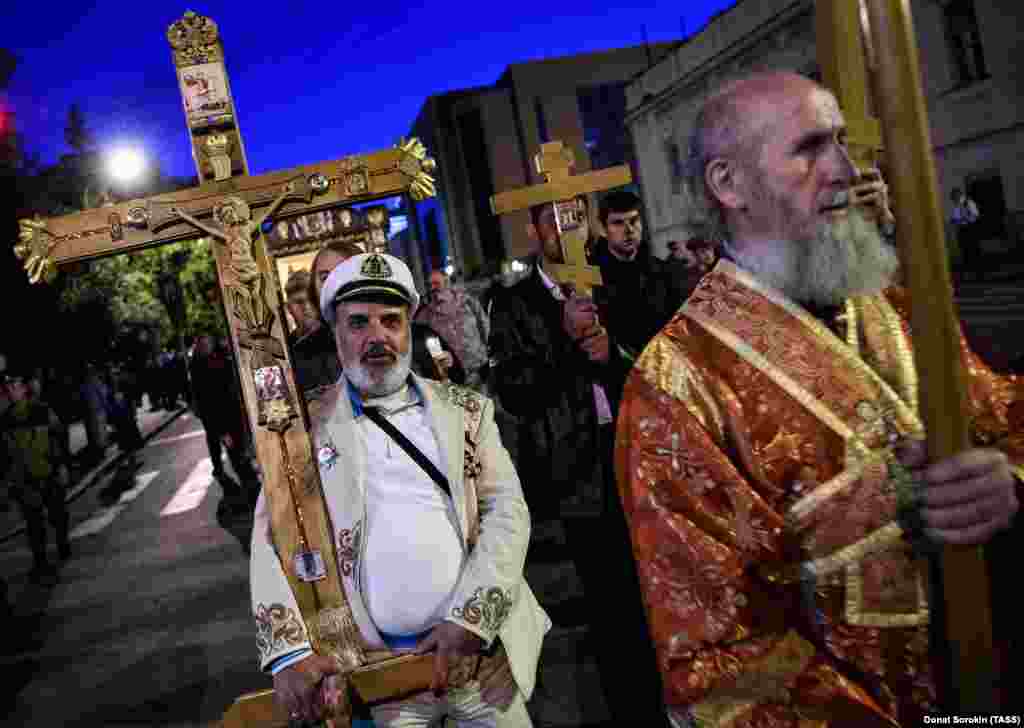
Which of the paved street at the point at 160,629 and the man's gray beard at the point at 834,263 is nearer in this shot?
the man's gray beard at the point at 834,263

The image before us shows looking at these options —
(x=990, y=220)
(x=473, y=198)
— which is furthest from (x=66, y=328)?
(x=473, y=198)

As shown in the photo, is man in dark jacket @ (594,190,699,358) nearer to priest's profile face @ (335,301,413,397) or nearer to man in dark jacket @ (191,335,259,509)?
priest's profile face @ (335,301,413,397)

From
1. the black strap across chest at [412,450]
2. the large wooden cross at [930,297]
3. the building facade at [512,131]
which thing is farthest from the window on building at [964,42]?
the building facade at [512,131]

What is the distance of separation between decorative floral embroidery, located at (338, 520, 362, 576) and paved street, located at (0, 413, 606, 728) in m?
1.99

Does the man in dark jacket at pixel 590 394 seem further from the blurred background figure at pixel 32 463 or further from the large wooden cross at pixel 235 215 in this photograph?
the blurred background figure at pixel 32 463

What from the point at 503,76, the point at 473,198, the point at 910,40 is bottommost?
the point at 910,40

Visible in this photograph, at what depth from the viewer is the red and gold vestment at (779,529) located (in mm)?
1555

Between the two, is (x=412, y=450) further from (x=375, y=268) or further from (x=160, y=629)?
(x=160, y=629)

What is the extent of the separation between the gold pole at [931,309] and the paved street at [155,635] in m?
2.97

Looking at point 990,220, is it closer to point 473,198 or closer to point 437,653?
point 437,653

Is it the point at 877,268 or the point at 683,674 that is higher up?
the point at 877,268

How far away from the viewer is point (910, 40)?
3.92ft

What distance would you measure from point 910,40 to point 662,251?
1382 inches

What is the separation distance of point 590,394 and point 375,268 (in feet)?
6.15
